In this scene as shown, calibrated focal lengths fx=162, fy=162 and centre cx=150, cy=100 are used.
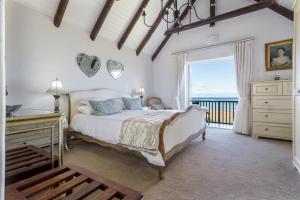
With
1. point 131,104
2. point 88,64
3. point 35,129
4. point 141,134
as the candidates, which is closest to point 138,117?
point 141,134

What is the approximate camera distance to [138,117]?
2.69 meters

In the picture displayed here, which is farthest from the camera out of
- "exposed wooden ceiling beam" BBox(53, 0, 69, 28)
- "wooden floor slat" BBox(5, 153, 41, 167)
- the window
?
the window

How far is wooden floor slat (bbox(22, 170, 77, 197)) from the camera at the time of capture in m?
1.15

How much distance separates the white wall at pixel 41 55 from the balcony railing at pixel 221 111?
12.6ft

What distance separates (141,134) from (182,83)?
11.8 ft

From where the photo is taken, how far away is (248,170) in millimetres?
2268

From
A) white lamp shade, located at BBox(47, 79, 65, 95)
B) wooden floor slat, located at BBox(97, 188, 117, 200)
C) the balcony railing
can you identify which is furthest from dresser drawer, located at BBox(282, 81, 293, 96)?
white lamp shade, located at BBox(47, 79, 65, 95)

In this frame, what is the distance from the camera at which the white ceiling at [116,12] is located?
131 inches

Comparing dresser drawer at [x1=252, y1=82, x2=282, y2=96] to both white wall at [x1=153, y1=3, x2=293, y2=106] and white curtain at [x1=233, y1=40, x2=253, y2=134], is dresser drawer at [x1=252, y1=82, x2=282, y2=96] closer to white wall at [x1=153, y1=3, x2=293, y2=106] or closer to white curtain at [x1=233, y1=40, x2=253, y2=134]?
white curtain at [x1=233, y1=40, x2=253, y2=134]

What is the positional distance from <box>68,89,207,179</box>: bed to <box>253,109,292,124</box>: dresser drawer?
1.34 metres

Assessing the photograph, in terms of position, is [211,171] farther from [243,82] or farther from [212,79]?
[212,79]

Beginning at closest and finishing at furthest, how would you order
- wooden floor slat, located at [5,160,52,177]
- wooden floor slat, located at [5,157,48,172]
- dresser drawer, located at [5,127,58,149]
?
wooden floor slat, located at [5,160,52,177] → wooden floor slat, located at [5,157,48,172] → dresser drawer, located at [5,127,58,149]

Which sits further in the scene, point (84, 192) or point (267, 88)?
point (267, 88)

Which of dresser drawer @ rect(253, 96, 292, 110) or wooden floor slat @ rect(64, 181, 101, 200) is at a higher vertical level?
dresser drawer @ rect(253, 96, 292, 110)
